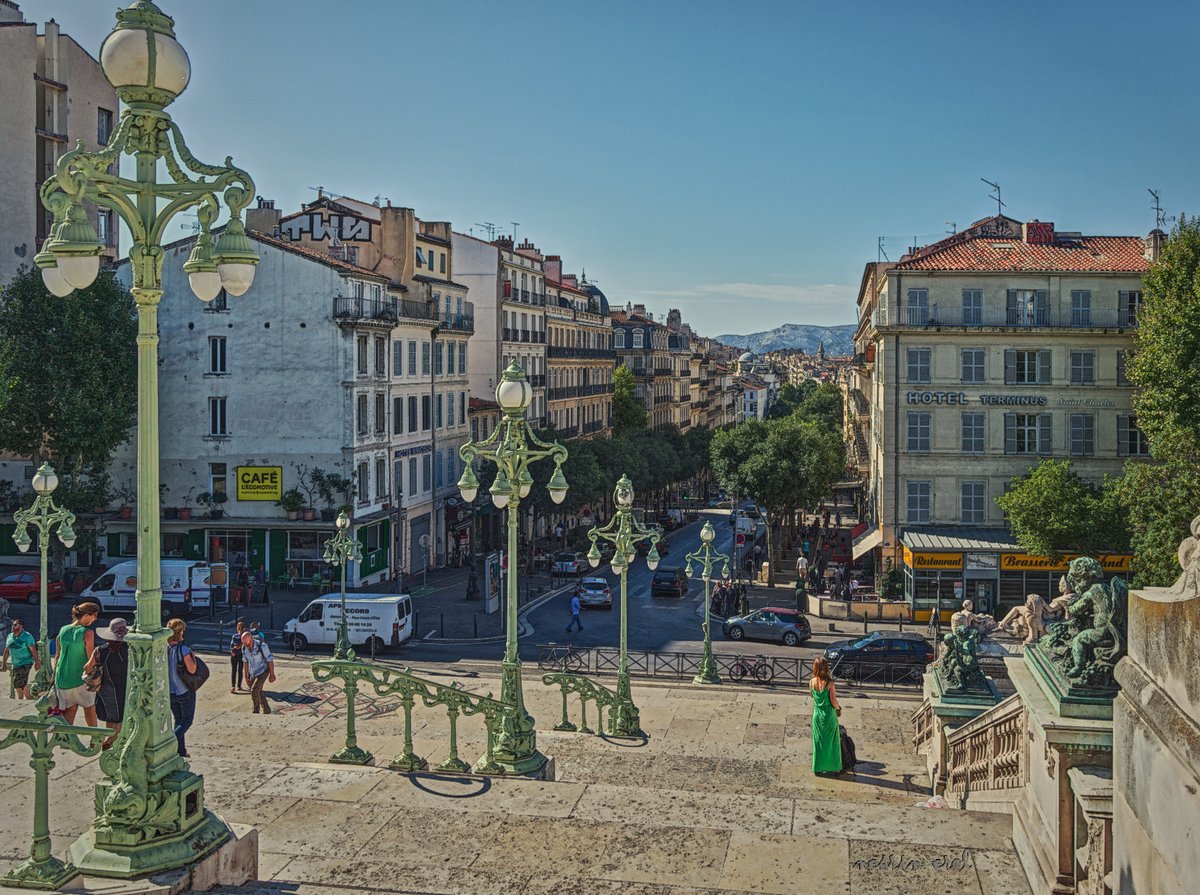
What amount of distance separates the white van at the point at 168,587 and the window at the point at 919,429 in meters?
24.2

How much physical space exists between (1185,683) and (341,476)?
4039 cm

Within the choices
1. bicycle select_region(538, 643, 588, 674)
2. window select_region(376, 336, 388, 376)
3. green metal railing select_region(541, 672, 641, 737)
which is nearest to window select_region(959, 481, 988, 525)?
bicycle select_region(538, 643, 588, 674)

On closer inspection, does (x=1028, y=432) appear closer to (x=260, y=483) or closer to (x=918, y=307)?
(x=918, y=307)

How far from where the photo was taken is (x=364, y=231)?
51.8m

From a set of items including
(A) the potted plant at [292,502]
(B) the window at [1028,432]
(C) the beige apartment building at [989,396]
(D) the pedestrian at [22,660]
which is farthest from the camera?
(A) the potted plant at [292,502]

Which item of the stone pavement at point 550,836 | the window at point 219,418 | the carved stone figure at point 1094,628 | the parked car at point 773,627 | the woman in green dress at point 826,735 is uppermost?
the window at point 219,418

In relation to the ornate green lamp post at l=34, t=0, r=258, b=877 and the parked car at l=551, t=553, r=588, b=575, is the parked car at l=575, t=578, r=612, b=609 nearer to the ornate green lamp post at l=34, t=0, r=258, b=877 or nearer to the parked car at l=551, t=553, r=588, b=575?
the parked car at l=551, t=553, r=588, b=575

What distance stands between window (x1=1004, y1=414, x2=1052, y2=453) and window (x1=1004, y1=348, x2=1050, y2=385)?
1.22 meters

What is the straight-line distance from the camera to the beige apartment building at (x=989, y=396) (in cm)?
4047

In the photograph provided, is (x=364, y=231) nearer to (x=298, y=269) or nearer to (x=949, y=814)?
(x=298, y=269)

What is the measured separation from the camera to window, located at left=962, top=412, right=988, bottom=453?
1646 inches

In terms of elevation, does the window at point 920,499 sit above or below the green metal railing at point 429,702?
above

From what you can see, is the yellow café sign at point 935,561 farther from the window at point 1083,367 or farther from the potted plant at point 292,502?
the potted plant at point 292,502

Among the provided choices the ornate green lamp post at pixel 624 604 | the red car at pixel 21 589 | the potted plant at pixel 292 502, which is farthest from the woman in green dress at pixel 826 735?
the potted plant at pixel 292 502
